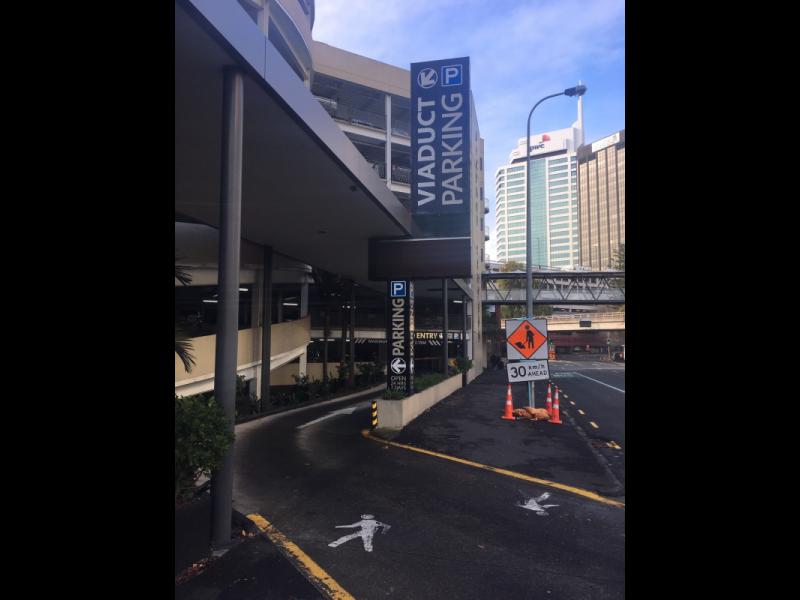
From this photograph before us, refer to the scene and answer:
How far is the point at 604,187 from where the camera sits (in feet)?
15.0

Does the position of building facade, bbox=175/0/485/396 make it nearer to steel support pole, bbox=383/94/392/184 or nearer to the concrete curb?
steel support pole, bbox=383/94/392/184

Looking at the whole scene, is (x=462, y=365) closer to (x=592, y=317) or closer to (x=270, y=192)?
(x=270, y=192)

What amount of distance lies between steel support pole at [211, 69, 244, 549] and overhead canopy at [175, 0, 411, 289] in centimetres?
50

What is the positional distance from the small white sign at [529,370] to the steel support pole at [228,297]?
8715 millimetres

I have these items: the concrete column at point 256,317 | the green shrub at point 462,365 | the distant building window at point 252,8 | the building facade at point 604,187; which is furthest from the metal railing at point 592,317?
the building facade at point 604,187

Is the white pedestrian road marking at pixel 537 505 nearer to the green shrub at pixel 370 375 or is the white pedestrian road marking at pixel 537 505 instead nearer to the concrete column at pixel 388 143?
the green shrub at pixel 370 375

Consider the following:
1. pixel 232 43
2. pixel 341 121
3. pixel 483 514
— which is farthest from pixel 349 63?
pixel 483 514

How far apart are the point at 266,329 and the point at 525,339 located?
9.26 m

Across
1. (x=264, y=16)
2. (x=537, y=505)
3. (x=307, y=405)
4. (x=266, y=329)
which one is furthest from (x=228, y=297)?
(x=264, y=16)

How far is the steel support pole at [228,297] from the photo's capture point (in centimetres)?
550

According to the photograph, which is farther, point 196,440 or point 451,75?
point 451,75
